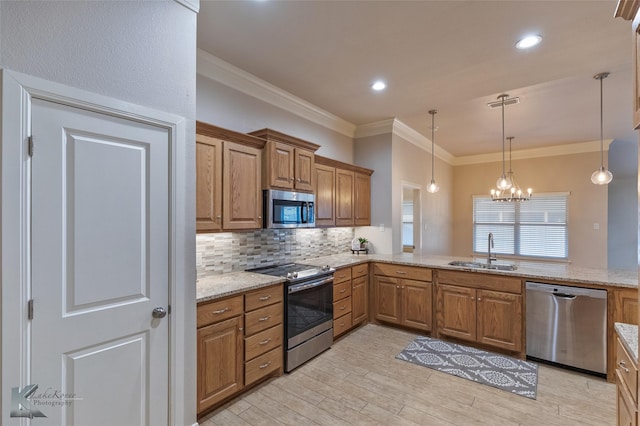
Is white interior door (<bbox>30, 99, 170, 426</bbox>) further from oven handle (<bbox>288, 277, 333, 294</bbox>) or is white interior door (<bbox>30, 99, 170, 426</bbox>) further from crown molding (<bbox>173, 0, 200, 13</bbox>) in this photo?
oven handle (<bbox>288, 277, 333, 294</bbox>)

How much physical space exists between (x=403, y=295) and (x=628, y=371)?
2.63 metres

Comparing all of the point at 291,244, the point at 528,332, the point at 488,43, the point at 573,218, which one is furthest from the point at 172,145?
the point at 573,218

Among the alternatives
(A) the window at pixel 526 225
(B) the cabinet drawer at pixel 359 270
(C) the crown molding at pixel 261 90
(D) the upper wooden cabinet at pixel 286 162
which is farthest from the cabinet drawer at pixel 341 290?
(A) the window at pixel 526 225

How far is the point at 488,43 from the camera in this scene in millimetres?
2613

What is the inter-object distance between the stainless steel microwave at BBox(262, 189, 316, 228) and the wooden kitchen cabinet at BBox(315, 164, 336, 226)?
0.25 meters

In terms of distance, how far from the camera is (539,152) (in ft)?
22.1

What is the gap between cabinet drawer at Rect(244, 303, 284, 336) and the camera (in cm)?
254

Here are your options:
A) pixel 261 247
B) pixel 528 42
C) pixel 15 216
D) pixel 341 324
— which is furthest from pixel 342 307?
pixel 528 42

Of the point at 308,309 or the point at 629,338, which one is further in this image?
the point at 308,309

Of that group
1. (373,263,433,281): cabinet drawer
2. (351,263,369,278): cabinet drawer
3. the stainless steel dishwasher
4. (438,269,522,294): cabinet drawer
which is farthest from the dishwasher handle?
(351,263,369,278): cabinet drawer

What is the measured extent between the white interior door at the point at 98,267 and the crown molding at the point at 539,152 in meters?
7.54

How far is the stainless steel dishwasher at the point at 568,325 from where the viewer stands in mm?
2793
